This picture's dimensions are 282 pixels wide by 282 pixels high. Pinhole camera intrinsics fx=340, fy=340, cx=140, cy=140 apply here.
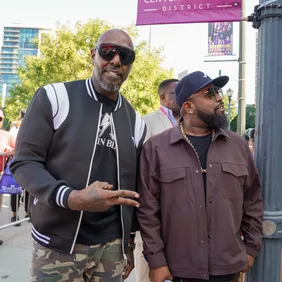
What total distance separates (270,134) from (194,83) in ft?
1.91

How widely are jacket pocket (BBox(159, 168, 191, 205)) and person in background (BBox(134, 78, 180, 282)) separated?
3.52 ft

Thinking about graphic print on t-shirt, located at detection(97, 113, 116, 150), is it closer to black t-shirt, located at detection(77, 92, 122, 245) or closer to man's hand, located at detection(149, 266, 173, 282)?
black t-shirt, located at detection(77, 92, 122, 245)

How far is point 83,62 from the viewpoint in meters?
15.9

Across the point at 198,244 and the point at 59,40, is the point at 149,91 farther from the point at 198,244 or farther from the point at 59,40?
the point at 198,244

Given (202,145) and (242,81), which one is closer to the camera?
(202,145)

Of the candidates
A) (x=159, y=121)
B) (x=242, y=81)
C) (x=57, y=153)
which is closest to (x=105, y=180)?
(x=57, y=153)

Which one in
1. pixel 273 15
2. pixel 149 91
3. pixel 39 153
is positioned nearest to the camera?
pixel 39 153

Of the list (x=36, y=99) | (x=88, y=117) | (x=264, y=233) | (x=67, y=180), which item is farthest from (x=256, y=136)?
(x=36, y=99)

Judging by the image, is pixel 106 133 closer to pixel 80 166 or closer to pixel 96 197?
pixel 80 166

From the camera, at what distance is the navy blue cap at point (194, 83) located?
2.22 meters

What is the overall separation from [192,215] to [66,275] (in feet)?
2.59

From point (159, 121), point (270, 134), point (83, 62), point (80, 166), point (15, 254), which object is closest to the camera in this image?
point (80, 166)

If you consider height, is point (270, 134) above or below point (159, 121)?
below

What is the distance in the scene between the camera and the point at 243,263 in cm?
205
